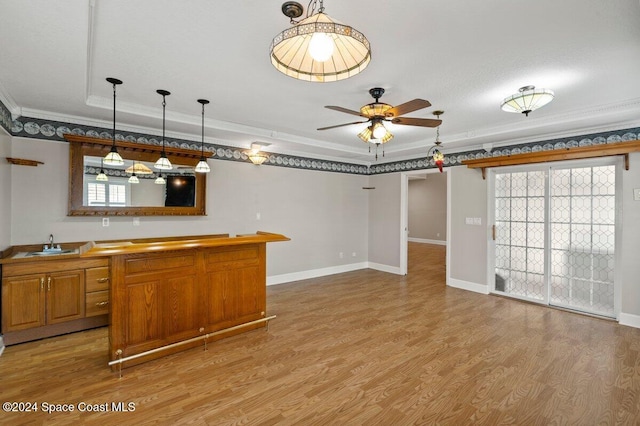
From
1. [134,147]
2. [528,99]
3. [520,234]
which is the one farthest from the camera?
[520,234]

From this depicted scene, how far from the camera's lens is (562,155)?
409cm

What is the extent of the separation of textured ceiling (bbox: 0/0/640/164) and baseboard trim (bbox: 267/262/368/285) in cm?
290

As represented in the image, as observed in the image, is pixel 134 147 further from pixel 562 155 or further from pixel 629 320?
pixel 629 320

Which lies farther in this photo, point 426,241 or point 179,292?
point 426,241

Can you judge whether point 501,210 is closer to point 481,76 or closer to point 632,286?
point 632,286

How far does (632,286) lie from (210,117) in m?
5.97

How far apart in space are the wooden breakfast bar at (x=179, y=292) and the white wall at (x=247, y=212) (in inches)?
58.9

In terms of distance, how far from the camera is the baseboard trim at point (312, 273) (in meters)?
5.65

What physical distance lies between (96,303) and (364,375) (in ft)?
10.6

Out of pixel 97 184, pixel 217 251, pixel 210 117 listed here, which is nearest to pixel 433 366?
pixel 217 251

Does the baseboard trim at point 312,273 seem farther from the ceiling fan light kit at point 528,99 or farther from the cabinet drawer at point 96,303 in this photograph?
the ceiling fan light kit at point 528,99

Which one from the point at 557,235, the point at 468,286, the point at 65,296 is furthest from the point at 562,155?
the point at 65,296

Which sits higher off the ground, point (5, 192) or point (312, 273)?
point (5, 192)

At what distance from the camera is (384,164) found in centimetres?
689
